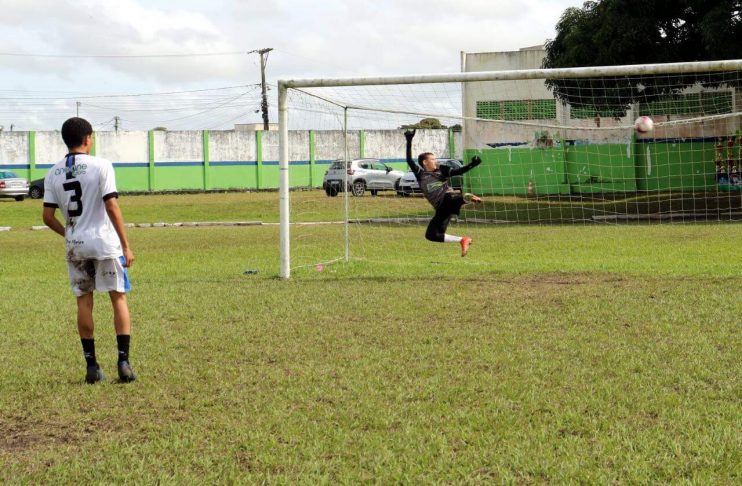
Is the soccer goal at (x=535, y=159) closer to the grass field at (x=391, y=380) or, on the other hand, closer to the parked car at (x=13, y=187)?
the grass field at (x=391, y=380)

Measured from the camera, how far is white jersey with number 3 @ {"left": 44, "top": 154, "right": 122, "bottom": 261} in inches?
252

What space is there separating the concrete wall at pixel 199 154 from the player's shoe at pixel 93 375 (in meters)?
46.0

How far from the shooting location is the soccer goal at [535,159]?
555 inches

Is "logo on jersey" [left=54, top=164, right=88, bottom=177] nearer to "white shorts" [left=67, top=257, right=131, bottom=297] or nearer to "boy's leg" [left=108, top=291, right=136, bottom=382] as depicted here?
"white shorts" [left=67, top=257, right=131, bottom=297]

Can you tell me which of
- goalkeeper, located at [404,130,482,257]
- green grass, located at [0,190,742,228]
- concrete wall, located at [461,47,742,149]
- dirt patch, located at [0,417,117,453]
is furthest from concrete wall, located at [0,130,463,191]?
dirt patch, located at [0,417,117,453]

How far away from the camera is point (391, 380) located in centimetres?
637

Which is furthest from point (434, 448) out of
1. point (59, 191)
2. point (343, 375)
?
point (59, 191)

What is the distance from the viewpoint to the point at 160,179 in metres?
Result: 54.9

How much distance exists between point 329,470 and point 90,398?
2.30 meters

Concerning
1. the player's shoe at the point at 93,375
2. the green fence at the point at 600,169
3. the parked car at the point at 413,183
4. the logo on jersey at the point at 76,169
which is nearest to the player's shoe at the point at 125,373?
the player's shoe at the point at 93,375

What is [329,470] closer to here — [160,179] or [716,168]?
[716,168]

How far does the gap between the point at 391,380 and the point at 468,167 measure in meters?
6.20

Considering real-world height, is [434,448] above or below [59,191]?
below

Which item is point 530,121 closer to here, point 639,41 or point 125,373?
point 639,41
